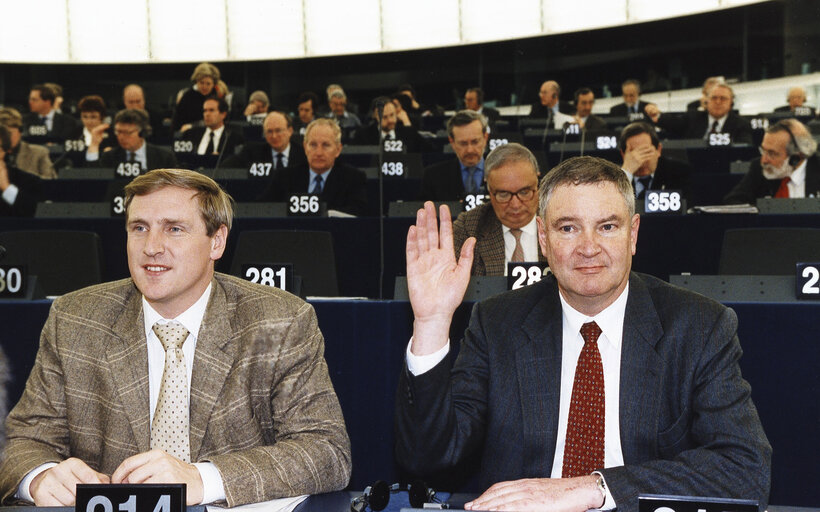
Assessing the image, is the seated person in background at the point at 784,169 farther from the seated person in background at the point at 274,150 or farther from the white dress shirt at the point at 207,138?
the white dress shirt at the point at 207,138

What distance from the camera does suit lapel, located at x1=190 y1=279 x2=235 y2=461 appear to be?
2.16 meters

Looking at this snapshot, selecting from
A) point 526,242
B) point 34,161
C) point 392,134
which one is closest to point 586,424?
point 526,242

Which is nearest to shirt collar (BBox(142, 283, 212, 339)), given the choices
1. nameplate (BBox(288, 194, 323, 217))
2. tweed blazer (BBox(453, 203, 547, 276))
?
tweed blazer (BBox(453, 203, 547, 276))

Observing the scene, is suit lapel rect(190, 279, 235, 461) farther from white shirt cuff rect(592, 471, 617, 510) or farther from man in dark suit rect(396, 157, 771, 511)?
white shirt cuff rect(592, 471, 617, 510)

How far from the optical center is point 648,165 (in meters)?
6.01

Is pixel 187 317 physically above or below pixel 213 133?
below

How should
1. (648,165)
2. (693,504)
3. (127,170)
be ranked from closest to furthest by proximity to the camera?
1. (693,504)
2. (648,165)
3. (127,170)

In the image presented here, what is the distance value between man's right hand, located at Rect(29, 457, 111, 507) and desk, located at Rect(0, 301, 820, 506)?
101cm

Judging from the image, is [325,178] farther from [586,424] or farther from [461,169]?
[586,424]

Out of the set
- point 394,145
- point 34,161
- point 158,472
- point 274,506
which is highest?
point 394,145

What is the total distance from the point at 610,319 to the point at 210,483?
0.91m

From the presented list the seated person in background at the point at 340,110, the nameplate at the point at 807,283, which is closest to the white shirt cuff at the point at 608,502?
the nameplate at the point at 807,283

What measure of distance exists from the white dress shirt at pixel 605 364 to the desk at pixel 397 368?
0.81 m

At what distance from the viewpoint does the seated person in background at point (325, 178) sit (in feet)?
20.8
